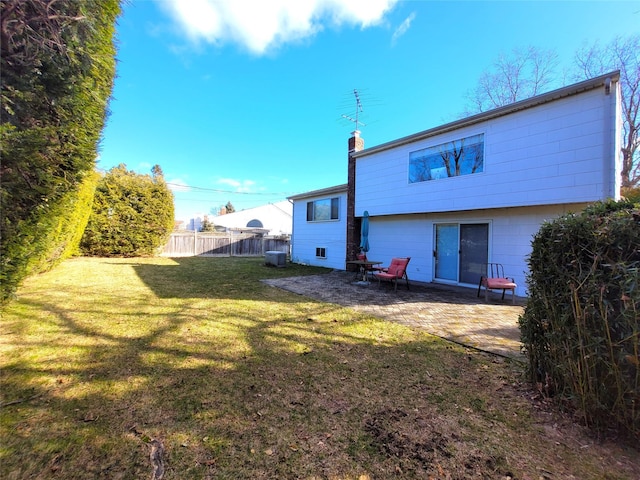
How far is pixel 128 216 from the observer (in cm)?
1491

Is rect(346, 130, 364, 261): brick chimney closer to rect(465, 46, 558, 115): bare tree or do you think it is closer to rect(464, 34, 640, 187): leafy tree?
rect(465, 46, 558, 115): bare tree

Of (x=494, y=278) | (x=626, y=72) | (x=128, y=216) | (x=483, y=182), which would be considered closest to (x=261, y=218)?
(x=128, y=216)

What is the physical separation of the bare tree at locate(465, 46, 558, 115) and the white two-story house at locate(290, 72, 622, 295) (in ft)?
36.4

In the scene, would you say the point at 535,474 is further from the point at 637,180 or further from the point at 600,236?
the point at 637,180

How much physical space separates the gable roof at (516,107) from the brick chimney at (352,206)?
133cm

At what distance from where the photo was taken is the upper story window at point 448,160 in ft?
25.3

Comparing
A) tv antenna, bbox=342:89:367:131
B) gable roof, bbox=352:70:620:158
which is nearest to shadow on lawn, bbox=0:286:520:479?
gable roof, bbox=352:70:620:158

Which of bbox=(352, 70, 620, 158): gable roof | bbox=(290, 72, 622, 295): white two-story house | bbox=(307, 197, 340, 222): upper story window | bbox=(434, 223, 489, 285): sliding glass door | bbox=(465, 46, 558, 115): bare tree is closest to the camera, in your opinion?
bbox=(352, 70, 620, 158): gable roof

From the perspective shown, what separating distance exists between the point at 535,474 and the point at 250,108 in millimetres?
16153

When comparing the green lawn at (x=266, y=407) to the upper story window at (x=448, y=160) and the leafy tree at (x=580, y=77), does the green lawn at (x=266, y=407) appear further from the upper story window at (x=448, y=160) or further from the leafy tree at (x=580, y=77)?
the leafy tree at (x=580, y=77)

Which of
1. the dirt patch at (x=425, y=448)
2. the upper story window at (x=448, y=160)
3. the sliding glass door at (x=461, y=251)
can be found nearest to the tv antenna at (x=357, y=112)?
the upper story window at (x=448, y=160)

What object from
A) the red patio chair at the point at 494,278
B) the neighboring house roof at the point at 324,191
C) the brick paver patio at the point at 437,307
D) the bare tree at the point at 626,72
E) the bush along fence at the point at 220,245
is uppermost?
the bare tree at the point at 626,72

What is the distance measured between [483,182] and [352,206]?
16.2 ft

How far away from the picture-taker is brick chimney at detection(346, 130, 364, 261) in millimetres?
11328
